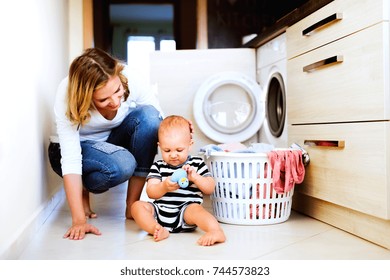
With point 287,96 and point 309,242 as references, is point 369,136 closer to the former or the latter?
point 309,242

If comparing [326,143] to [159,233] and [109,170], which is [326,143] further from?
[109,170]

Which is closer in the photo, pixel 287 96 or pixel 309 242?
pixel 309 242

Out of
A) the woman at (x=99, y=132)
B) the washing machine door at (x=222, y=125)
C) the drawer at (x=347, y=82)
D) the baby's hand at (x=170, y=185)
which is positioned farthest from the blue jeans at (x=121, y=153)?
the washing machine door at (x=222, y=125)

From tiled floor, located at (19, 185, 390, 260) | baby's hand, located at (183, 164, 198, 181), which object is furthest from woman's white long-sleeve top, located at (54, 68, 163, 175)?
baby's hand, located at (183, 164, 198, 181)

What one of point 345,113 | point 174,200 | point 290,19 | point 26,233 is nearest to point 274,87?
point 290,19

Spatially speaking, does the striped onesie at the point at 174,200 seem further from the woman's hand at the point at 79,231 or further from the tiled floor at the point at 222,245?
the woman's hand at the point at 79,231

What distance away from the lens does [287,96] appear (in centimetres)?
187

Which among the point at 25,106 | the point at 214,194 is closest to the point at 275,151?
the point at 214,194

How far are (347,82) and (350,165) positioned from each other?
0.25 metres

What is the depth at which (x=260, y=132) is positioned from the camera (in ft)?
7.93

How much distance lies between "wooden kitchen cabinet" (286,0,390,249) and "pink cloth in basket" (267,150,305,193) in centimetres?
7

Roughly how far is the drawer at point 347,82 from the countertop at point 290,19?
0.51ft
